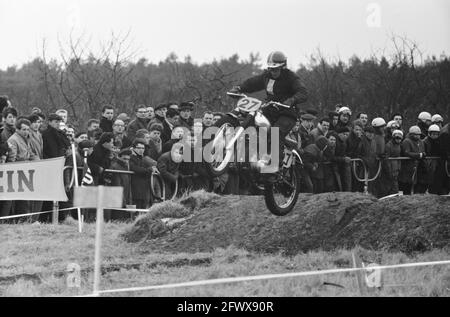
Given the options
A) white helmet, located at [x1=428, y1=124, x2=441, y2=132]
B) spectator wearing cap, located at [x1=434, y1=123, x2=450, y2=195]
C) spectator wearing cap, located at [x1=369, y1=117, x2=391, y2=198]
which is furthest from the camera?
white helmet, located at [x1=428, y1=124, x2=441, y2=132]

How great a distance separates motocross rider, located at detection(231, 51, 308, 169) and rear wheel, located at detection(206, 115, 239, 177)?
1.05 meters

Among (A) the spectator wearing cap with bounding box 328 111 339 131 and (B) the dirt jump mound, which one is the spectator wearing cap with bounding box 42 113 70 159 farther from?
(A) the spectator wearing cap with bounding box 328 111 339 131

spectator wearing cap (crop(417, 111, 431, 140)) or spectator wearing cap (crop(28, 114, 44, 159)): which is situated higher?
spectator wearing cap (crop(417, 111, 431, 140))

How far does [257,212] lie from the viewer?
15.1m

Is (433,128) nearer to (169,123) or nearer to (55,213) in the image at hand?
(169,123)

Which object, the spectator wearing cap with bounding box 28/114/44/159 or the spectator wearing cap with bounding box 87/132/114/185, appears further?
the spectator wearing cap with bounding box 87/132/114/185

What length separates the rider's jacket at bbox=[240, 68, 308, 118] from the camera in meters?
12.9

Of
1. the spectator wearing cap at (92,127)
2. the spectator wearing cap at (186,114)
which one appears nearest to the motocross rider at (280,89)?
the spectator wearing cap at (186,114)

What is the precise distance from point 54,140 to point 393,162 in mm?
7432

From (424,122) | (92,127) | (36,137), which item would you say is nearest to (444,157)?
(424,122)

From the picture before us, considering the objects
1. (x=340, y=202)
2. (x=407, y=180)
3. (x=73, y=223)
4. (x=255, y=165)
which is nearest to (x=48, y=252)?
(x=73, y=223)

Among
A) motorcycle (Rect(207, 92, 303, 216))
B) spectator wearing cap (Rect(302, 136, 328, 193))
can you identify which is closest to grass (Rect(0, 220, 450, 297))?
motorcycle (Rect(207, 92, 303, 216))

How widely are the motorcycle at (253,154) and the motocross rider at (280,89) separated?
17 cm
